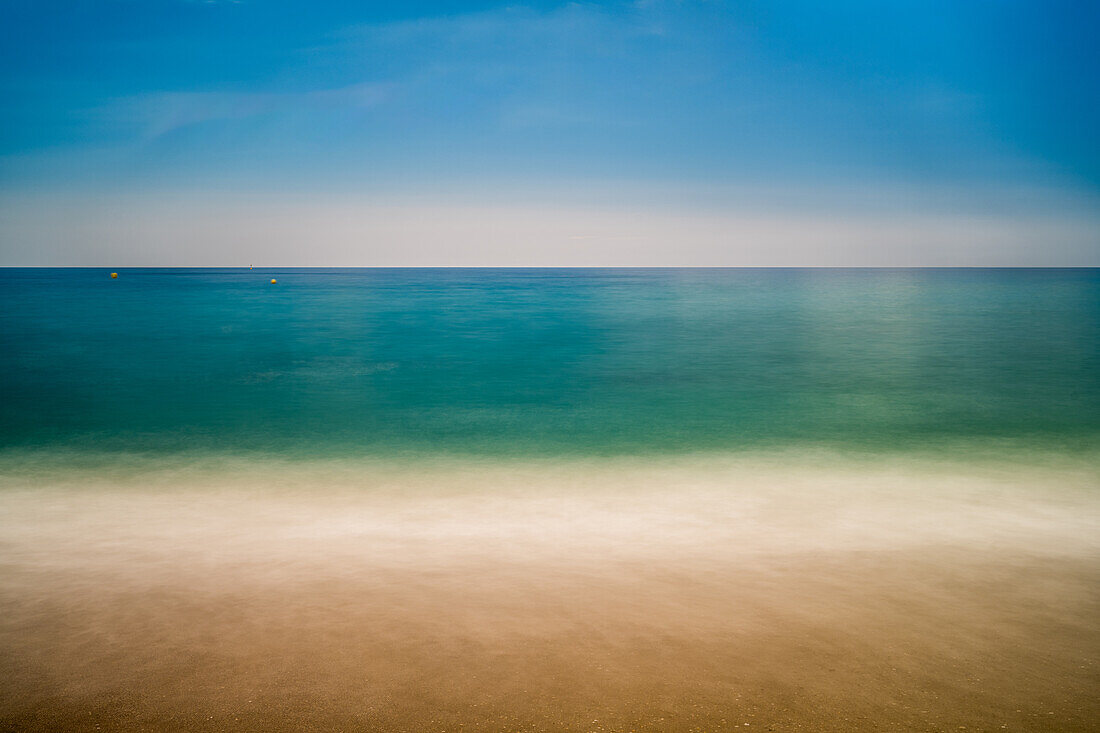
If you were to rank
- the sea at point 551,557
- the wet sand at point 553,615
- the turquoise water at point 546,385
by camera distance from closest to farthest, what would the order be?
1. the wet sand at point 553,615
2. the sea at point 551,557
3. the turquoise water at point 546,385

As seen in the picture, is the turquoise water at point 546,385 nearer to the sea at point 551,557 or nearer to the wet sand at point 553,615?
the sea at point 551,557

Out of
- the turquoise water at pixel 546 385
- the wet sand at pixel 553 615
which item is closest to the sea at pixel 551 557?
the wet sand at pixel 553 615

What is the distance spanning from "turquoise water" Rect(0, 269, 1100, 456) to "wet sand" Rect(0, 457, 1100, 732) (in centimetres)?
471

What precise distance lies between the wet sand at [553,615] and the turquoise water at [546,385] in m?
4.71

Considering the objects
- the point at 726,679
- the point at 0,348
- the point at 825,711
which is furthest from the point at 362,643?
the point at 0,348

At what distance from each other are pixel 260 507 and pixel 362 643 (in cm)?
520

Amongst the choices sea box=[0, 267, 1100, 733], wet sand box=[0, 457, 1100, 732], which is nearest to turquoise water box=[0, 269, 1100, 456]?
sea box=[0, 267, 1100, 733]

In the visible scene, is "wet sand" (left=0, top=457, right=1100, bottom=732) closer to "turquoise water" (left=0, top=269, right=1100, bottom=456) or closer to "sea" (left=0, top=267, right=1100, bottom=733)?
"sea" (left=0, top=267, right=1100, bottom=733)

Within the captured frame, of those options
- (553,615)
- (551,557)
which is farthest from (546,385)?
(553,615)

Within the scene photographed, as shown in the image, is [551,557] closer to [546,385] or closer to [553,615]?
[553,615]

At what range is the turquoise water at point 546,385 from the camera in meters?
13.9

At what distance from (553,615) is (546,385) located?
16054 millimetres

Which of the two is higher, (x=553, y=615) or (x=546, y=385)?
(x=553, y=615)

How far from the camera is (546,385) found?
2092 cm
